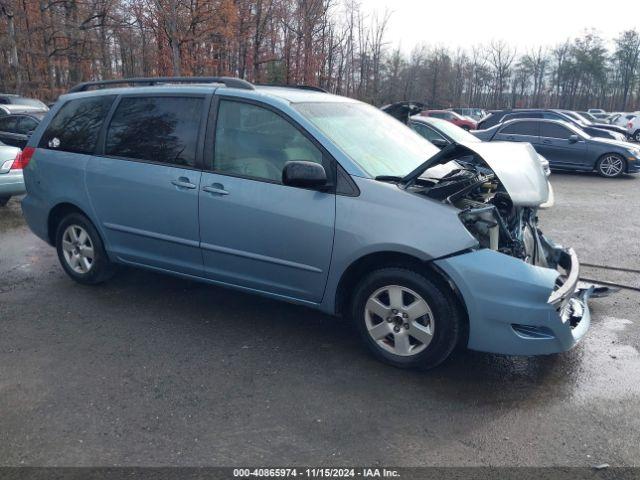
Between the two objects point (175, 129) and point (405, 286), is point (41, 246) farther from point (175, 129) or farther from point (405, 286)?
point (405, 286)

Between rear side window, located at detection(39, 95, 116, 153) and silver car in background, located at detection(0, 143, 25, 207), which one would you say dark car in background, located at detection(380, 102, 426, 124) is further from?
silver car in background, located at detection(0, 143, 25, 207)

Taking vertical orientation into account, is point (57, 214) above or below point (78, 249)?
above

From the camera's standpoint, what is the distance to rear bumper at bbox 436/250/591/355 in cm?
329

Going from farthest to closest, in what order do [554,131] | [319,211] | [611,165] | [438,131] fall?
[554,131]
[611,165]
[438,131]
[319,211]

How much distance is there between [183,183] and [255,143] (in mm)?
669

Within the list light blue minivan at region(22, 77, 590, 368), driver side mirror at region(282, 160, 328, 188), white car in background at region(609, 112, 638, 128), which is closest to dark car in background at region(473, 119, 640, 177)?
light blue minivan at region(22, 77, 590, 368)

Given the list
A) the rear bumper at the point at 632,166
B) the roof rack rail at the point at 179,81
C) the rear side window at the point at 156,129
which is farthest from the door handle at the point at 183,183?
the rear bumper at the point at 632,166

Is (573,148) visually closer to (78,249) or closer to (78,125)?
(78,125)

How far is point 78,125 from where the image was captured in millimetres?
5082

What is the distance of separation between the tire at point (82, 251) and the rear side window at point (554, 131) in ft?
40.8

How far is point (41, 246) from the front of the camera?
6.95 meters

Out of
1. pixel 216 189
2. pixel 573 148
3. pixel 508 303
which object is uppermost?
pixel 573 148

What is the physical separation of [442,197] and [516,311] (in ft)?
2.77

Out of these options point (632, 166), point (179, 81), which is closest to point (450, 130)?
point (632, 166)
